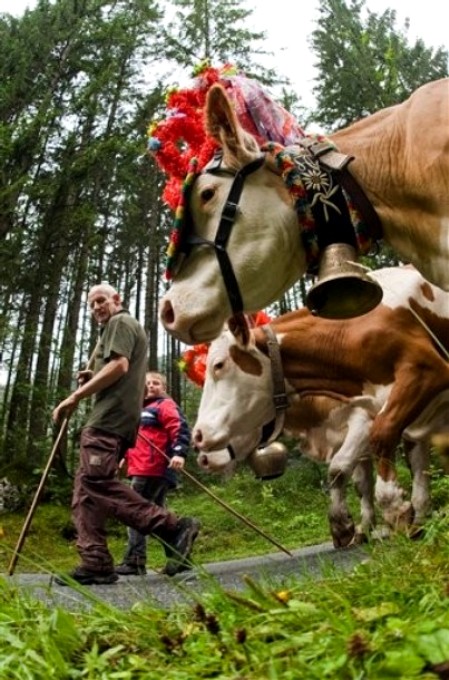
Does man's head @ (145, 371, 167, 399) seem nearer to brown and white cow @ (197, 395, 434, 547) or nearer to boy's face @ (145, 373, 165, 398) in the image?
boy's face @ (145, 373, 165, 398)

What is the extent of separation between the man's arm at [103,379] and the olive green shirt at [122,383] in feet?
0.21

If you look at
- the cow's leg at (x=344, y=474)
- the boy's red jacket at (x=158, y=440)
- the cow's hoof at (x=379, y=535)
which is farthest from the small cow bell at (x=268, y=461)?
the cow's hoof at (x=379, y=535)

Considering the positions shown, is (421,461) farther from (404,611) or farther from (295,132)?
(404,611)

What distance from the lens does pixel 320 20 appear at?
20.3 metres

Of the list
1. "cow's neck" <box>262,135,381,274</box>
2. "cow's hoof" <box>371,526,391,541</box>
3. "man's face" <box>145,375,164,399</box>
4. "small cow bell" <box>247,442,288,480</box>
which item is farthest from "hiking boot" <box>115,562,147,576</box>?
"cow's neck" <box>262,135,381,274</box>

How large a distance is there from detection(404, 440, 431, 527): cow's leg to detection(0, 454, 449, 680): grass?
347 cm

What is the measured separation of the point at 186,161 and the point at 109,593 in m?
2.47

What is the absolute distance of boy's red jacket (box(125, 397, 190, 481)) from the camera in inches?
290

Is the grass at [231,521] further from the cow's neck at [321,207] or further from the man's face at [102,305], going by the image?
the cow's neck at [321,207]

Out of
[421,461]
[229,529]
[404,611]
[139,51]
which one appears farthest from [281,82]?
[404,611]

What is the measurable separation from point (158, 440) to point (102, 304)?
1.98m

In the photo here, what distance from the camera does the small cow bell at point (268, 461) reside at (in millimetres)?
7666

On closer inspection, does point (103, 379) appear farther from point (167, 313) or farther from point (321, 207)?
point (321, 207)

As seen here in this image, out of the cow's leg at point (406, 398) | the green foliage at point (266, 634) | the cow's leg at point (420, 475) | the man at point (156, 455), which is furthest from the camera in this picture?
the man at point (156, 455)
